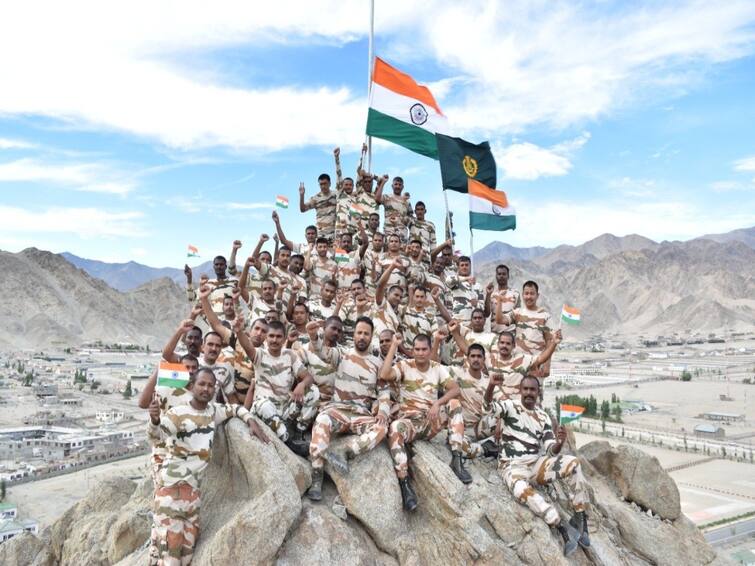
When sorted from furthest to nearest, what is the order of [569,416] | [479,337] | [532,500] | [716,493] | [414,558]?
[716,493] → [479,337] → [569,416] → [532,500] → [414,558]

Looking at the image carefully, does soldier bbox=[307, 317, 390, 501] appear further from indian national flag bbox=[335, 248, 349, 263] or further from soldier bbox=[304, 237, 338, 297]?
soldier bbox=[304, 237, 338, 297]

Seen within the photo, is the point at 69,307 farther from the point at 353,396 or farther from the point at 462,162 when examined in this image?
the point at 353,396

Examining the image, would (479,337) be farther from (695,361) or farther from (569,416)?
(695,361)

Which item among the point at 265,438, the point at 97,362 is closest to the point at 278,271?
the point at 265,438

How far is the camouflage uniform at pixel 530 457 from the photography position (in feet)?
30.4

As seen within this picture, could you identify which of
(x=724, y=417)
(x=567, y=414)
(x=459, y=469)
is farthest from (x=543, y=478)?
(x=724, y=417)

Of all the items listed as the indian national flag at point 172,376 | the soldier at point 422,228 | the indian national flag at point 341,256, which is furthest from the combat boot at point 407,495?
the soldier at point 422,228

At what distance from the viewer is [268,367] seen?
373 inches

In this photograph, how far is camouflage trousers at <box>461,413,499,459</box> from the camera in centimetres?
1012

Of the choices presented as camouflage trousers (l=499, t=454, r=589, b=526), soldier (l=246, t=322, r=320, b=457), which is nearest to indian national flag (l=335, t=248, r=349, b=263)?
soldier (l=246, t=322, r=320, b=457)

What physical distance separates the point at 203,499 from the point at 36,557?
694 centimetres

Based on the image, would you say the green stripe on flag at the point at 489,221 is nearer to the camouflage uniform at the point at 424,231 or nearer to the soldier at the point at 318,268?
the camouflage uniform at the point at 424,231

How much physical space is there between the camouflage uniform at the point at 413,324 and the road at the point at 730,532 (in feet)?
104

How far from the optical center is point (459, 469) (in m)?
9.31
